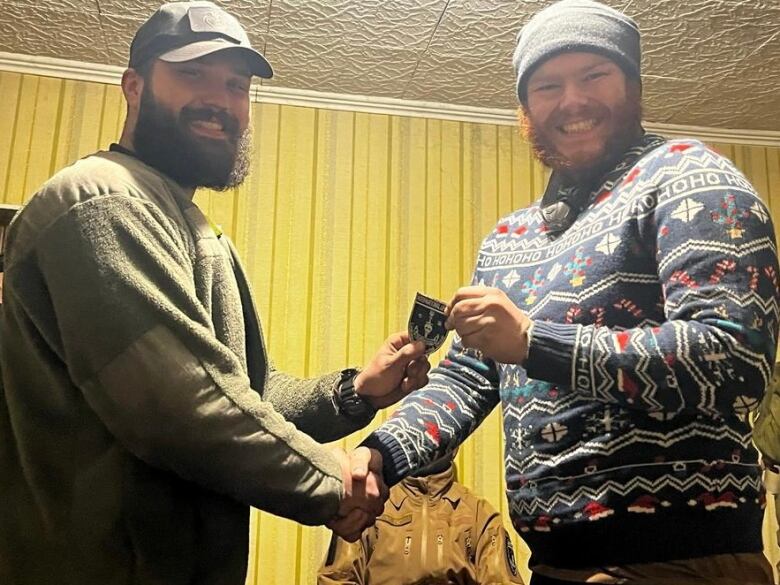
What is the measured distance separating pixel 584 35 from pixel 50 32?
207 centimetres

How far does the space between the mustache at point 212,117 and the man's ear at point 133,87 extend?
0.29 ft

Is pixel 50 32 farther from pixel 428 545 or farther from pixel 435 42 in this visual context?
pixel 428 545

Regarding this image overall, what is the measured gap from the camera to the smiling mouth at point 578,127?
3.49 feet

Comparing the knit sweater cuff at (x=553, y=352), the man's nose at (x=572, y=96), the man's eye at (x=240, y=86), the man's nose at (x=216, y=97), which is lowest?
the knit sweater cuff at (x=553, y=352)

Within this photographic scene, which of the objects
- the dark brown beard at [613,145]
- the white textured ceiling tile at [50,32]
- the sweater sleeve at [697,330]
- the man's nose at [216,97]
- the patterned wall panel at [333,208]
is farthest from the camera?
the patterned wall panel at [333,208]

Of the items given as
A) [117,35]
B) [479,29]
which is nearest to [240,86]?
[479,29]

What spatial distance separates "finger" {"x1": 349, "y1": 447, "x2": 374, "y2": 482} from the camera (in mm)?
1104

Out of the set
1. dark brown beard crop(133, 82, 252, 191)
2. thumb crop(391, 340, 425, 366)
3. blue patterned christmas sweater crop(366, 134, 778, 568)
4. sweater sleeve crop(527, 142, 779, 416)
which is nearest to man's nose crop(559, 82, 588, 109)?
blue patterned christmas sweater crop(366, 134, 778, 568)

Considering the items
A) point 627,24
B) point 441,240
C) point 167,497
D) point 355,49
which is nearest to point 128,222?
point 167,497

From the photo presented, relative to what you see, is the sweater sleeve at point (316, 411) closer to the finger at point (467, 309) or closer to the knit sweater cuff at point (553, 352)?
the finger at point (467, 309)

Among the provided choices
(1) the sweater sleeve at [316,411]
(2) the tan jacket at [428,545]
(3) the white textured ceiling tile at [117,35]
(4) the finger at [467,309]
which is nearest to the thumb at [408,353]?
(1) the sweater sleeve at [316,411]

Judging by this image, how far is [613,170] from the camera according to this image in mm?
1021

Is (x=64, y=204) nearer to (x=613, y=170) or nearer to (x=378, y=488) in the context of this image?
(x=378, y=488)

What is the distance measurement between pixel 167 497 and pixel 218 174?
56cm
